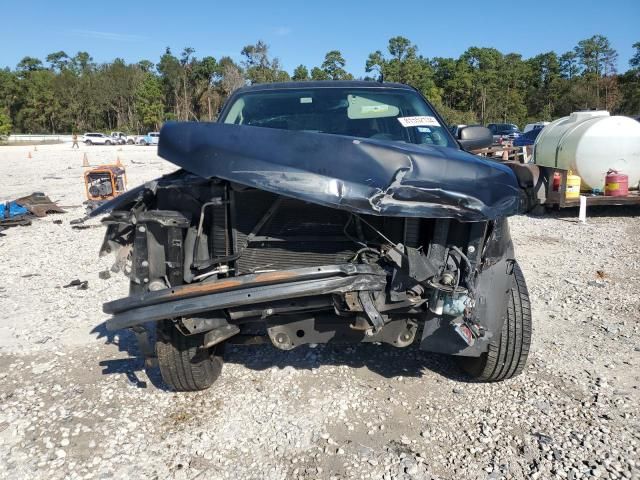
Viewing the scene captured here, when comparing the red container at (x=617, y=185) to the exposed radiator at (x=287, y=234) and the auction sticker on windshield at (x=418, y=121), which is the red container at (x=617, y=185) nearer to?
the auction sticker on windshield at (x=418, y=121)

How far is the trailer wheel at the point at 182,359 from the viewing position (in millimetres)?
2973

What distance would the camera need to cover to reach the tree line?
63.5m

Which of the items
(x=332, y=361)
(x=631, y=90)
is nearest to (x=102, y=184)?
(x=332, y=361)

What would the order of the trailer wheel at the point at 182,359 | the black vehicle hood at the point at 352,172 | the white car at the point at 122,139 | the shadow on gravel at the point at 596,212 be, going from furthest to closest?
the white car at the point at 122,139 → the shadow on gravel at the point at 596,212 → the trailer wheel at the point at 182,359 → the black vehicle hood at the point at 352,172

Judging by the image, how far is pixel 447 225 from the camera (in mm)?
2408

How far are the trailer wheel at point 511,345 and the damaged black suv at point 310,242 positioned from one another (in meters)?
0.43

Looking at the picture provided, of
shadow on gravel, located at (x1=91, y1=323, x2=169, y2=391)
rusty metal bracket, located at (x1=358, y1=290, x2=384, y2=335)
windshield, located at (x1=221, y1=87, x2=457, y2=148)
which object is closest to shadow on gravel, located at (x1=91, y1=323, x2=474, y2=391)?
shadow on gravel, located at (x1=91, y1=323, x2=169, y2=391)

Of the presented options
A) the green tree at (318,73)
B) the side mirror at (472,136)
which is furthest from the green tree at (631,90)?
the side mirror at (472,136)

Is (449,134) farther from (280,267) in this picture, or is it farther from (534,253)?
(534,253)

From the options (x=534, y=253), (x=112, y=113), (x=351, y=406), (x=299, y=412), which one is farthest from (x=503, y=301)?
(x=112, y=113)

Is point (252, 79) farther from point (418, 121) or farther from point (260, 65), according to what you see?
point (418, 121)

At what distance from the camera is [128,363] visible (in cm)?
375

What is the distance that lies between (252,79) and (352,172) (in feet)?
196

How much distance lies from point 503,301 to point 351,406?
114 cm
